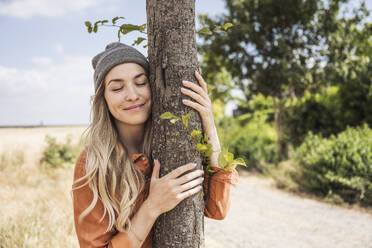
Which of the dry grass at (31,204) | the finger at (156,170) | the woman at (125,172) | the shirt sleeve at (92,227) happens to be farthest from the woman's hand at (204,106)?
the dry grass at (31,204)

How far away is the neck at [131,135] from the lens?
2.01 m

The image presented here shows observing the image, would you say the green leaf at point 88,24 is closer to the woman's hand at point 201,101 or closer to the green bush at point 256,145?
the woman's hand at point 201,101

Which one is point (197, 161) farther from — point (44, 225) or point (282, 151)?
point (282, 151)

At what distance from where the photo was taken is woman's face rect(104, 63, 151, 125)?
1784 millimetres

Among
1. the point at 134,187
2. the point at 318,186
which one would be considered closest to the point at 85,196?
the point at 134,187

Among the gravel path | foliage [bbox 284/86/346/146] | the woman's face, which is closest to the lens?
the woman's face

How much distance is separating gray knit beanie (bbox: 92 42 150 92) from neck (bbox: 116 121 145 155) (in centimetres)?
33

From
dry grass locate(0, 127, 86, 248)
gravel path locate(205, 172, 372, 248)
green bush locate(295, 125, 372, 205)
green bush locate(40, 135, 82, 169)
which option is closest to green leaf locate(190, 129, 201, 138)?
dry grass locate(0, 127, 86, 248)

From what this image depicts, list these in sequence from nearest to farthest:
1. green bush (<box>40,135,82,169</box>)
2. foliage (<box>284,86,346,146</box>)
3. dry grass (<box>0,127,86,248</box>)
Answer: dry grass (<box>0,127,86,248</box>)
green bush (<box>40,135,82,169</box>)
foliage (<box>284,86,346,146</box>)

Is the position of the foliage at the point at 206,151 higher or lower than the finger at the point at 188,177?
higher

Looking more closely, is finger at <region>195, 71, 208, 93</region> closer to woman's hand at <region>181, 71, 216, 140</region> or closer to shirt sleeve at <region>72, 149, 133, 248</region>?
woman's hand at <region>181, 71, 216, 140</region>

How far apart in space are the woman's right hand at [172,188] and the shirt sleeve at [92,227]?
27cm

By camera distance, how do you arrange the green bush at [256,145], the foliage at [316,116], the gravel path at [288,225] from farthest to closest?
the green bush at [256,145]
the foliage at [316,116]
the gravel path at [288,225]

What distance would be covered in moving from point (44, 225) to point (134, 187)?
2.68 meters
